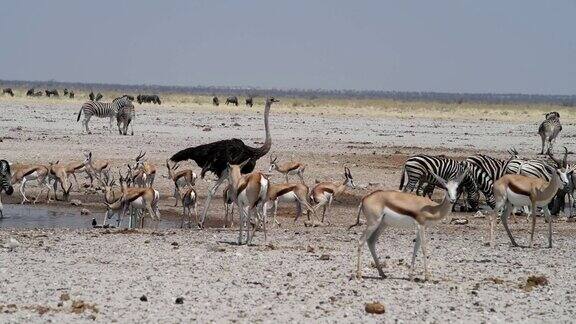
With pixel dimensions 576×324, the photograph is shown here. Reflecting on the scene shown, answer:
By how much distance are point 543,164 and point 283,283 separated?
9.63 metres

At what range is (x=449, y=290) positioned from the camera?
34.7ft

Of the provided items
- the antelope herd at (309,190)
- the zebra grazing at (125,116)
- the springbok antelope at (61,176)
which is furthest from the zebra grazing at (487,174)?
the zebra grazing at (125,116)

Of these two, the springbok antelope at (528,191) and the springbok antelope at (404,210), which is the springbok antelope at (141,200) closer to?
the springbok antelope at (528,191)

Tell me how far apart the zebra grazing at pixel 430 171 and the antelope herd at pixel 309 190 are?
0.06ft

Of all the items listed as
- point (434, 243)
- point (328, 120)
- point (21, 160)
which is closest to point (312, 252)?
point (434, 243)

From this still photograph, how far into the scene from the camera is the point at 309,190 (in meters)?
17.6

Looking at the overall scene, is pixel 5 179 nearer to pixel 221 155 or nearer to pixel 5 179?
pixel 5 179

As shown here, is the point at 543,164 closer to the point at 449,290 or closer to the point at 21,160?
the point at 449,290

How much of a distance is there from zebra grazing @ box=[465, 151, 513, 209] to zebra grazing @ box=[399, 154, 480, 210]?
11 centimetres

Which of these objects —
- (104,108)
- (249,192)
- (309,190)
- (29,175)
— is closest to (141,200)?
(249,192)

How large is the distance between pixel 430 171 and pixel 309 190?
290 cm

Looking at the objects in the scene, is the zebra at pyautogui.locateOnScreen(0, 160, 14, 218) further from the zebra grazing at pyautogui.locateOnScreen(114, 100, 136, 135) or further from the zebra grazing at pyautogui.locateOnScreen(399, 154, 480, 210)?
the zebra grazing at pyautogui.locateOnScreen(114, 100, 136, 135)

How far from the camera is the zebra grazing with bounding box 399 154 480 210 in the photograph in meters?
19.5

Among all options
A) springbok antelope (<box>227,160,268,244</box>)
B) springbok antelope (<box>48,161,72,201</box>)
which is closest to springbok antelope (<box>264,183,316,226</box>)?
springbok antelope (<box>227,160,268,244</box>)
